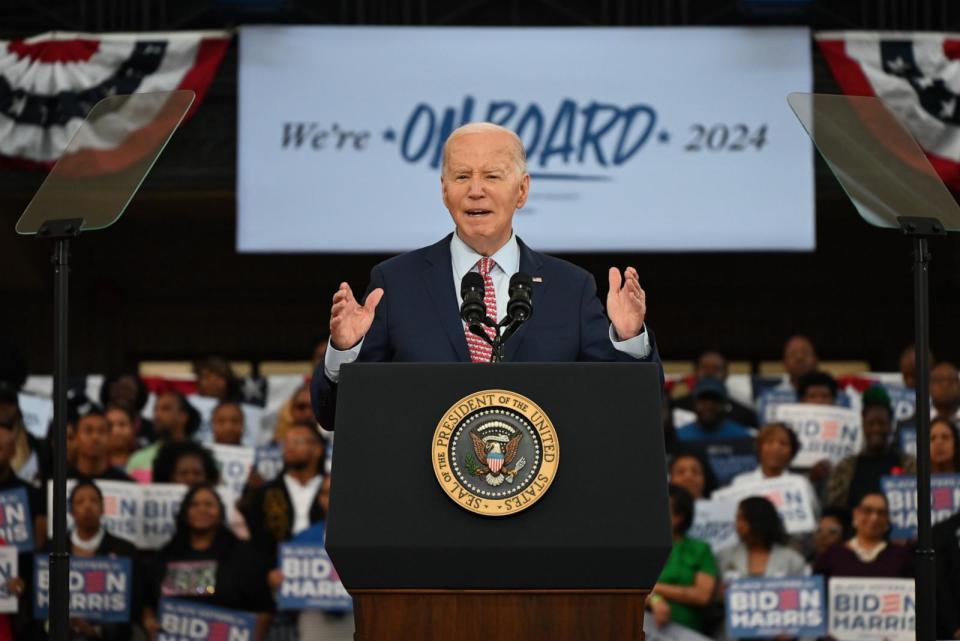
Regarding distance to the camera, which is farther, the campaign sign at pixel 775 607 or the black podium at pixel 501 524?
the campaign sign at pixel 775 607

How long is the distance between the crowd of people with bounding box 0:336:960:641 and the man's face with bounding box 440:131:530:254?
3.38 m

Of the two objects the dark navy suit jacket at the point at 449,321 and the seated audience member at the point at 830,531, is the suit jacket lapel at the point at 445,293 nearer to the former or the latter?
the dark navy suit jacket at the point at 449,321

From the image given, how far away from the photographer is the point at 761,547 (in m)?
6.75

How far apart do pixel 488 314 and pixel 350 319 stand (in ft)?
1.11

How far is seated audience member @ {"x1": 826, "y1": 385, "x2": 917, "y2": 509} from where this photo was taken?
279 inches

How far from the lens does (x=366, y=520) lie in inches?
111

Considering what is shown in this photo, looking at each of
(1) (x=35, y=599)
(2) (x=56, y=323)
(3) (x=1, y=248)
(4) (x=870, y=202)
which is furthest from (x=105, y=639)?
(3) (x=1, y=248)

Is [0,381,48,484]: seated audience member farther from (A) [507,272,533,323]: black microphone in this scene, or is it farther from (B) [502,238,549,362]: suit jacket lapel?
(A) [507,272,533,323]: black microphone

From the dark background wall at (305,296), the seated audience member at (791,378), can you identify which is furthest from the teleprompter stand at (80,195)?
the dark background wall at (305,296)

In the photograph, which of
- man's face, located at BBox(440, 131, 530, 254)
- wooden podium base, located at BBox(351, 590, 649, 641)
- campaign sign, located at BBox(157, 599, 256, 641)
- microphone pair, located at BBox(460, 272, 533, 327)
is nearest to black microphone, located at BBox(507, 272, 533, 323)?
microphone pair, located at BBox(460, 272, 533, 327)

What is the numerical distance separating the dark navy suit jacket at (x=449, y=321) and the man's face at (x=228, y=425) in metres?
4.35

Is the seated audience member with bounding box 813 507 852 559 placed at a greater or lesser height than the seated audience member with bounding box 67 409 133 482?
lesser

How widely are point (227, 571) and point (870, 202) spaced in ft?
11.5

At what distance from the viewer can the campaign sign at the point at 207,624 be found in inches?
258
